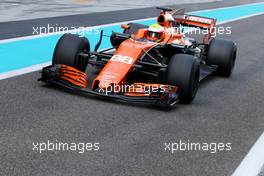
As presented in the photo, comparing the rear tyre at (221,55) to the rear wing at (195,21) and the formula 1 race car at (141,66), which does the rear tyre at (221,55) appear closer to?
the formula 1 race car at (141,66)

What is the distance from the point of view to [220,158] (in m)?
5.31

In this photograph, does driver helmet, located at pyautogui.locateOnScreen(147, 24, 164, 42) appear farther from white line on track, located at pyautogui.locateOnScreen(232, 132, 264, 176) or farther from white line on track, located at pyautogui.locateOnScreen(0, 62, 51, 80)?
white line on track, located at pyautogui.locateOnScreen(232, 132, 264, 176)

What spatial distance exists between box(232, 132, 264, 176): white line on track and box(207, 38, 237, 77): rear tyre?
3.31 meters

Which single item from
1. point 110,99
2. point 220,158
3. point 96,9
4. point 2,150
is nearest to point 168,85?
point 110,99

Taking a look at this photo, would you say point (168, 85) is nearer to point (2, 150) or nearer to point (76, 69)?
point (76, 69)

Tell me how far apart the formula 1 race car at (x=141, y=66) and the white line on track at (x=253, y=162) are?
136 centimetres

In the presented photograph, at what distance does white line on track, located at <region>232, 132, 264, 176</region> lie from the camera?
195 inches

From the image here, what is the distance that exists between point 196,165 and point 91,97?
7.69ft

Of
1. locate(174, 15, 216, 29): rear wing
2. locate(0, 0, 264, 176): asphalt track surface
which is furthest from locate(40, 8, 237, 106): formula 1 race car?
locate(174, 15, 216, 29): rear wing

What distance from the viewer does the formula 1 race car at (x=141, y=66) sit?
687cm
